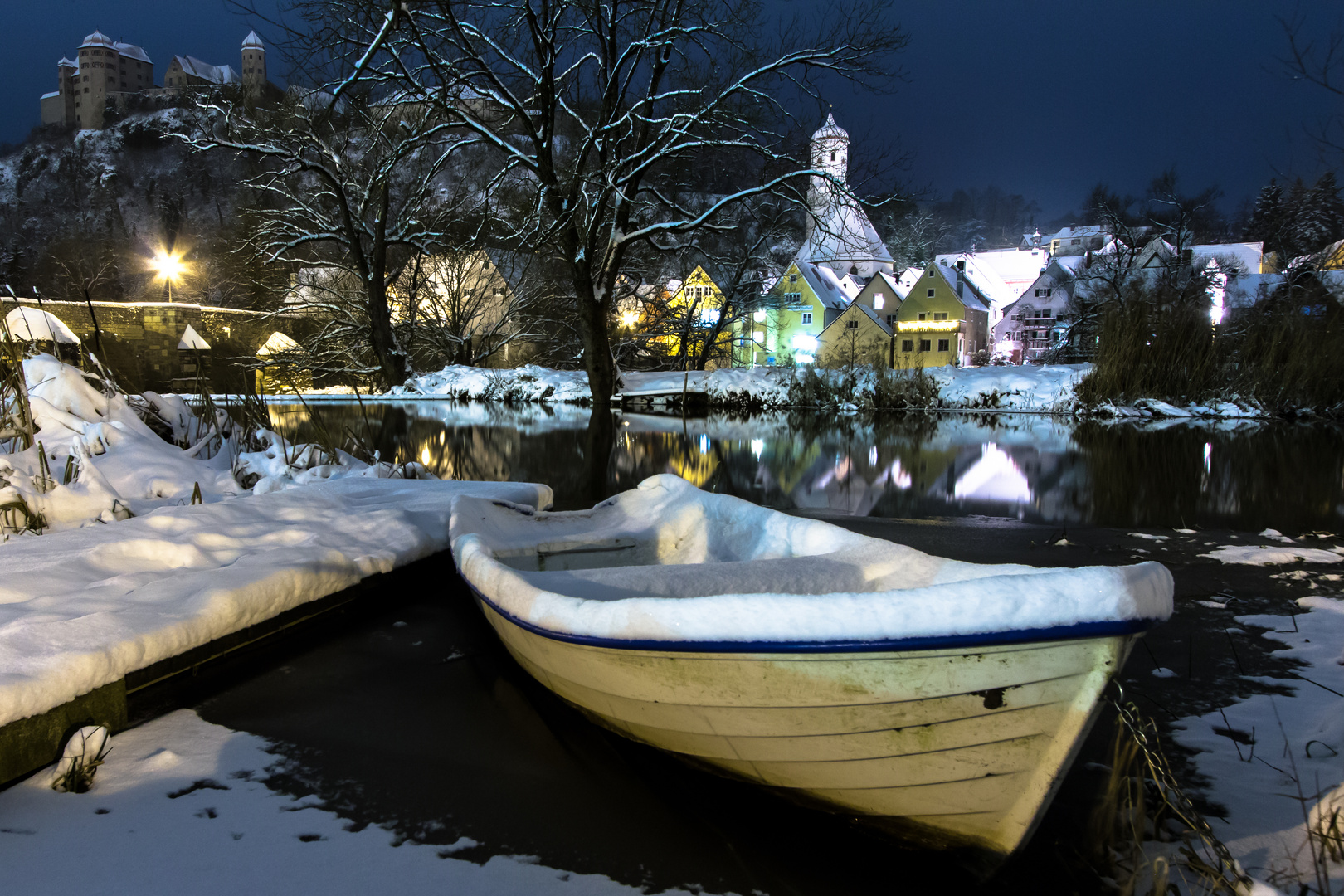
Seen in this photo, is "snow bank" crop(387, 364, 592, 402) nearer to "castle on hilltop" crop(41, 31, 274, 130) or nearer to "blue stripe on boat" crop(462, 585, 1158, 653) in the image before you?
"blue stripe on boat" crop(462, 585, 1158, 653)

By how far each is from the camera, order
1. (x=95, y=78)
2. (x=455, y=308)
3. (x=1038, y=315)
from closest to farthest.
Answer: (x=455, y=308)
(x=1038, y=315)
(x=95, y=78)

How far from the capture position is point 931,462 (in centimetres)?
1076

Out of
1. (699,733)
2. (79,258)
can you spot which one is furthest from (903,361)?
(79,258)

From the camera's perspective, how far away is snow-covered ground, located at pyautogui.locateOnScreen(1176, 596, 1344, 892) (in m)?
1.89

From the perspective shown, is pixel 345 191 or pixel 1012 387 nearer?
pixel 345 191

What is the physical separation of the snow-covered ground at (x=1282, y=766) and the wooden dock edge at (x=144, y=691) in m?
3.46

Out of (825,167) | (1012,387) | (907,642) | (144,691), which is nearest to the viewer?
(907,642)

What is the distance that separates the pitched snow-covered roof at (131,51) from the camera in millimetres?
90450

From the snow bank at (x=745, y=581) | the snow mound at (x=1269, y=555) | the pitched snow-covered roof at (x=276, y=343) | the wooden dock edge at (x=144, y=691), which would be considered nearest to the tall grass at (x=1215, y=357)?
the snow mound at (x=1269, y=555)

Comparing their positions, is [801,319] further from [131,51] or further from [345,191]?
[131,51]

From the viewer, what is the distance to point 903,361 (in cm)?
4288

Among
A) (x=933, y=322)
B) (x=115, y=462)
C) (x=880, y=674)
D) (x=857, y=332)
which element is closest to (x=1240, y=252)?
(x=933, y=322)

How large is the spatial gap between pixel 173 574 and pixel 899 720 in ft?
10.6

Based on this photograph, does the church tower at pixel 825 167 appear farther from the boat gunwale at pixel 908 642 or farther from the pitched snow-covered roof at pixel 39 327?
the boat gunwale at pixel 908 642
